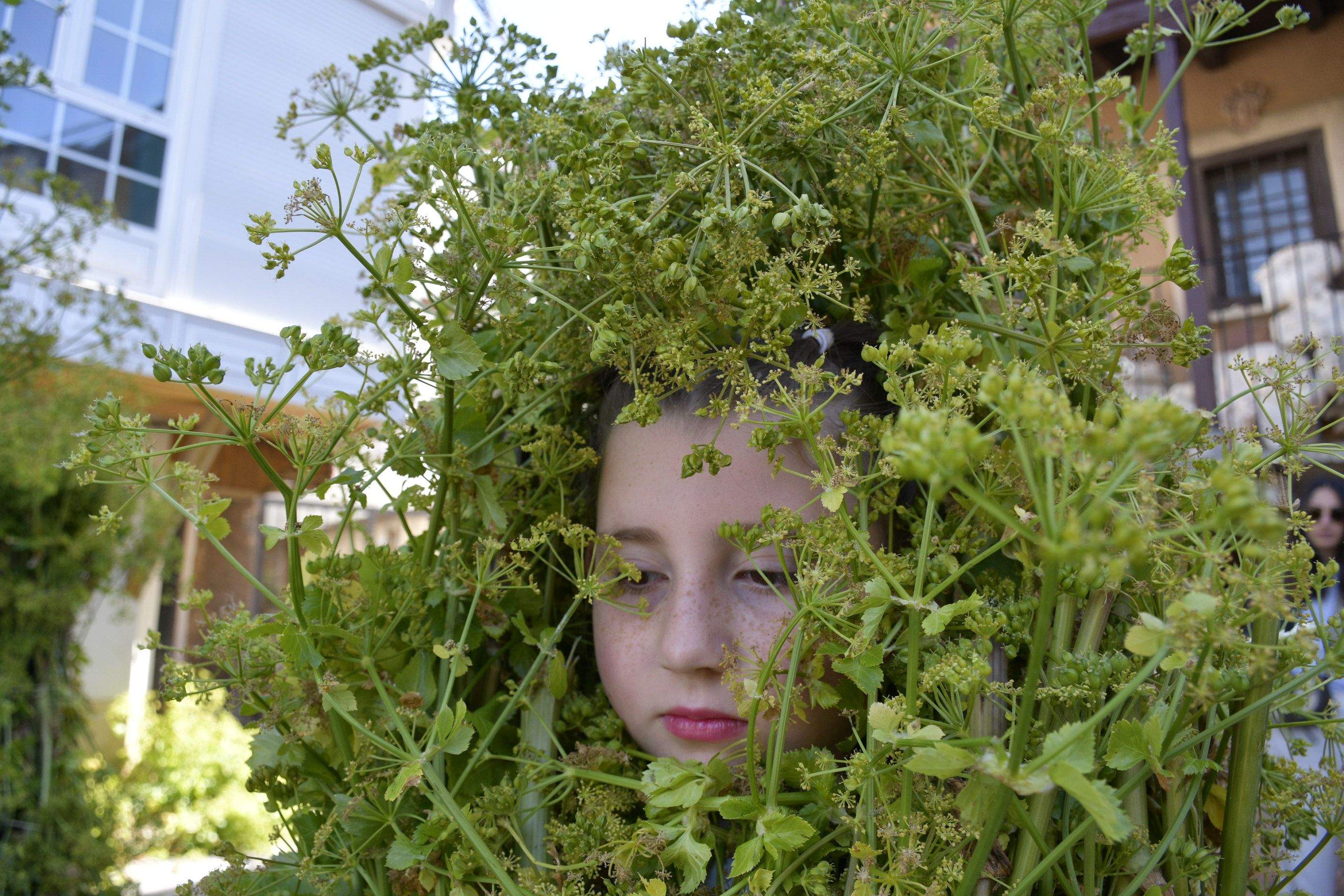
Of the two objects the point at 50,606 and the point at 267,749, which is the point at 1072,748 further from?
the point at 50,606

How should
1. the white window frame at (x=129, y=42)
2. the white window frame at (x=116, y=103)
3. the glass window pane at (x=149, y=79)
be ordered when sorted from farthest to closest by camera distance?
the glass window pane at (x=149, y=79), the white window frame at (x=129, y=42), the white window frame at (x=116, y=103)

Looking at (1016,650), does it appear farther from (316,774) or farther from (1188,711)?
(316,774)

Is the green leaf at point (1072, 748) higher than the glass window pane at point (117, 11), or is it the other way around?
the glass window pane at point (117, 11)

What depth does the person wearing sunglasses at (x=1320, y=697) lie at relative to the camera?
2.51 ft

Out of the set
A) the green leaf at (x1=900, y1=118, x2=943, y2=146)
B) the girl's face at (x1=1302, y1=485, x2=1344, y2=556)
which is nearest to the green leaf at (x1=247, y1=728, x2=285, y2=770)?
the green leaf at (x1=900, y1=118, x2=943, y2=146)

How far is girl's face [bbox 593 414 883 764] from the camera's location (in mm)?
868

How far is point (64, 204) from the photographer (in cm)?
243

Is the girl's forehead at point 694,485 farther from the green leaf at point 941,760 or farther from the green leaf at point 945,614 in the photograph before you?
the green leaf at point 941,760

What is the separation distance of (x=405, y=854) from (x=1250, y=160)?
5635mm

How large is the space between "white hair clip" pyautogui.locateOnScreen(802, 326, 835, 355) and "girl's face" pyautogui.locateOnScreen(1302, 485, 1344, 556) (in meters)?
2.93

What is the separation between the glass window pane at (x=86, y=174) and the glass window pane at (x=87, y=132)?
0.27 ft

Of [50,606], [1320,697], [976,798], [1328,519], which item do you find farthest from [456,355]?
[1328,519]

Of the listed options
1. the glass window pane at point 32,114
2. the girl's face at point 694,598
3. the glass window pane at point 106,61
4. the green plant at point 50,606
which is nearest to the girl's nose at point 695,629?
the girl's face at point 694,598

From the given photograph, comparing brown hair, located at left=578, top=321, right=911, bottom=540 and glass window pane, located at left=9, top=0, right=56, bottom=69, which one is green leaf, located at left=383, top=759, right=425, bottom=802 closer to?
brown hair, located at left=578, top=321, right=911, bottom=540
